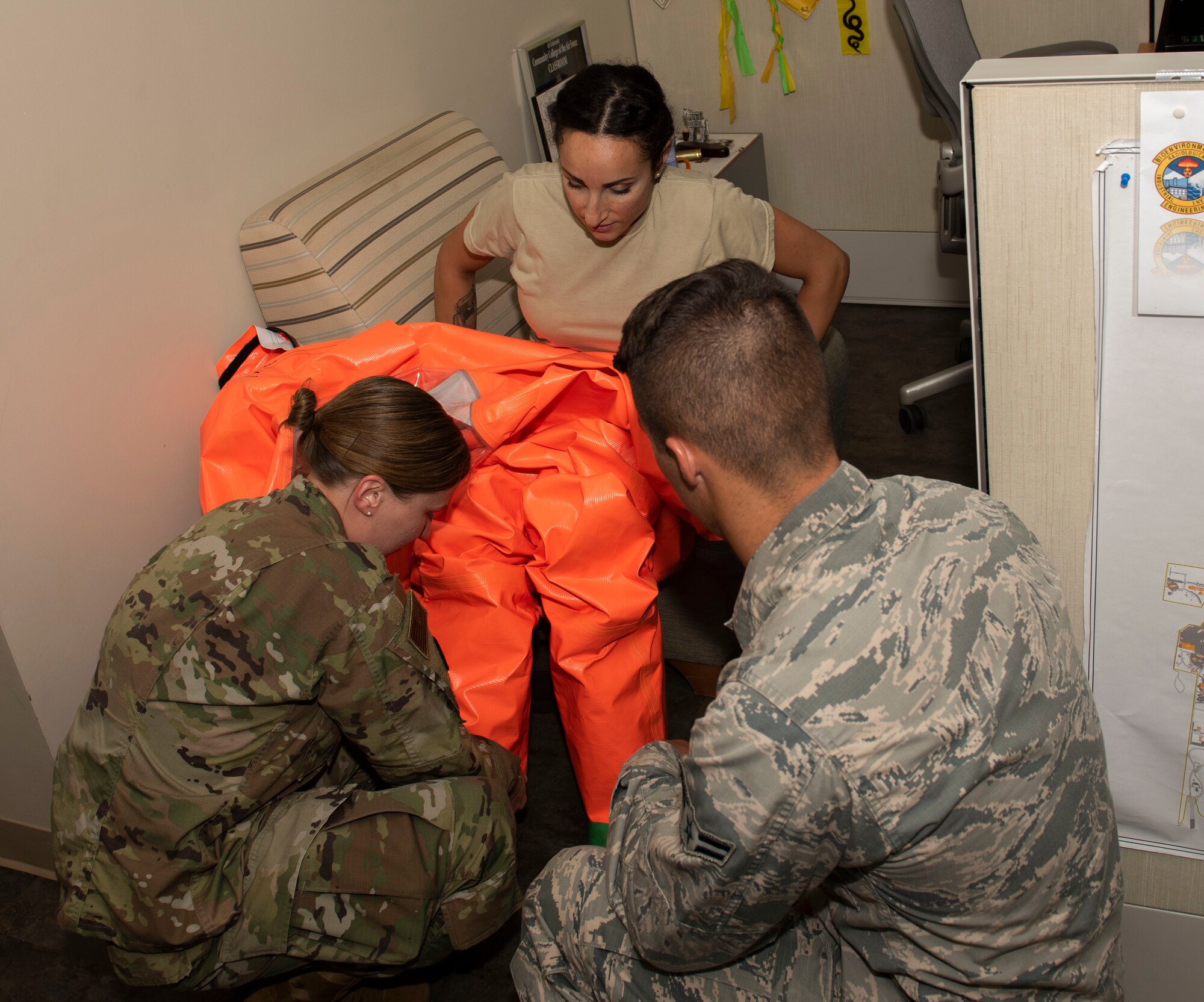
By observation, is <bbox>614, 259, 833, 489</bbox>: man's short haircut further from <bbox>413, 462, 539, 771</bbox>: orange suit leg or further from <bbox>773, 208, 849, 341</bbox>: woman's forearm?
<bbox>773, 208, 849, 341</bbox>: woman's forearm

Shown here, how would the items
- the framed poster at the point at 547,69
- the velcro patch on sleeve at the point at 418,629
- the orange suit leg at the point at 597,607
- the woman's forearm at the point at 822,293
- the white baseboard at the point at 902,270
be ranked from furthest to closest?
the white baseboard at the point at 902,270 → the framed poster at the point at 547,69 → the woman's forearm at the point at 822,293 → the orange suit leg at the point at 597,607 → the velcro patch on sleeve at the point at 418,629

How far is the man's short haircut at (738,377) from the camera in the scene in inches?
41.1

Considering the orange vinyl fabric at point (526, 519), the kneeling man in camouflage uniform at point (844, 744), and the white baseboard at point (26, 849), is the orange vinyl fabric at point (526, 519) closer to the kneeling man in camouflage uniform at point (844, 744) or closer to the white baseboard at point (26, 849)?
the kneeling man in camouflage uniform at point (844, 744)

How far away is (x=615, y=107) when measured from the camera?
176 cm

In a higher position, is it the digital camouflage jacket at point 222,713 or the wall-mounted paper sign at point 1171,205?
the wall-mounted paper sign at point 1171,205

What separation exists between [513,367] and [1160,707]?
1.11m

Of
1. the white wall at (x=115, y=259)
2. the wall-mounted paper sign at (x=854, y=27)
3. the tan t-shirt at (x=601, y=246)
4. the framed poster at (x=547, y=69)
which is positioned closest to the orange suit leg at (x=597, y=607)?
the tan t-shirt at (x=601, y=246)

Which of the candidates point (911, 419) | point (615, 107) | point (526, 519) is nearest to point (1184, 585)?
point (526, 519)

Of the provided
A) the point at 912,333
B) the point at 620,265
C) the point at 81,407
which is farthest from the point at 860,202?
the point at 81,407

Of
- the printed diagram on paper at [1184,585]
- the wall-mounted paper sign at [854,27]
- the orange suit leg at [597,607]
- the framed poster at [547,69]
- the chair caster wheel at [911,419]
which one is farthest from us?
the wall-mounted paper sign at [854,27]

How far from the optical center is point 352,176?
6.99ft

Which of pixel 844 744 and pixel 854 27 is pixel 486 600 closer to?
pixel 844 744

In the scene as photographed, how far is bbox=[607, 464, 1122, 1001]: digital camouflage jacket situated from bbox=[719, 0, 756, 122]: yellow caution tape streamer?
2668 mm

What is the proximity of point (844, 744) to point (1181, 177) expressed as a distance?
708mm
